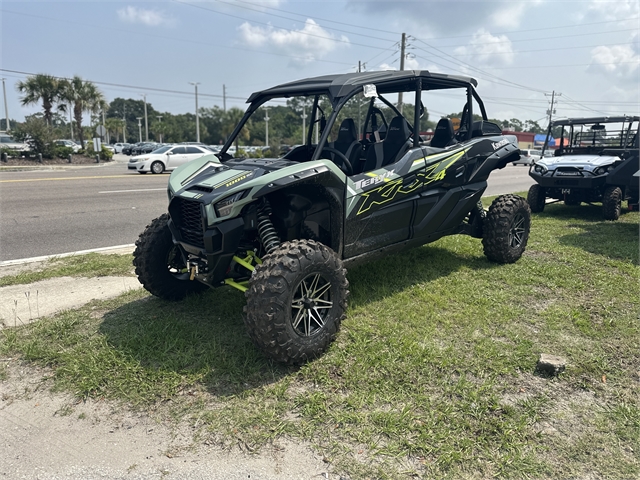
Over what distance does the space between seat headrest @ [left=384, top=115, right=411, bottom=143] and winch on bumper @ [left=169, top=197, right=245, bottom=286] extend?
2191 millimetres

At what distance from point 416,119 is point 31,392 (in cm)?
423

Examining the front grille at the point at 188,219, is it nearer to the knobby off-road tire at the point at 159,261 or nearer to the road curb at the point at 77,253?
the knobby off-road tire at the point at 159,261

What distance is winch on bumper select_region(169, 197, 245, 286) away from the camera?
378 cm

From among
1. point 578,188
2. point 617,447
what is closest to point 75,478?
point 617,447

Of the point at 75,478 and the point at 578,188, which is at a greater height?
the point at 578,188

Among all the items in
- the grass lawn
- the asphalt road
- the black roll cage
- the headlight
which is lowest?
the grass lawn

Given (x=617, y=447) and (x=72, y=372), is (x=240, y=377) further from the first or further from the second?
(x=617, y=447)

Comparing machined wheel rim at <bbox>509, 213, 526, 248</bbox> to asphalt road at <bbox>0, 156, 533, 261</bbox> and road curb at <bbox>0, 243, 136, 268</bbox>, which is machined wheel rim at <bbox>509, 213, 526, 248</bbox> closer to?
road curb at <bbox>0, 243, 136, 268</bbox>

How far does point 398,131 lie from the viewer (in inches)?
208

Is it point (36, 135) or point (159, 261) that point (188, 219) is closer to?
point (159, 261)

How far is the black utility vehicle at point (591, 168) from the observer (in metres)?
9.49

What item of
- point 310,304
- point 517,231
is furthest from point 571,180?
point 310,304

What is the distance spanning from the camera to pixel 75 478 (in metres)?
2.63

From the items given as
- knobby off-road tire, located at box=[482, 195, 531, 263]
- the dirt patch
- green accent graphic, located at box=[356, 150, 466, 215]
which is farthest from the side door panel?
the dirt patch
